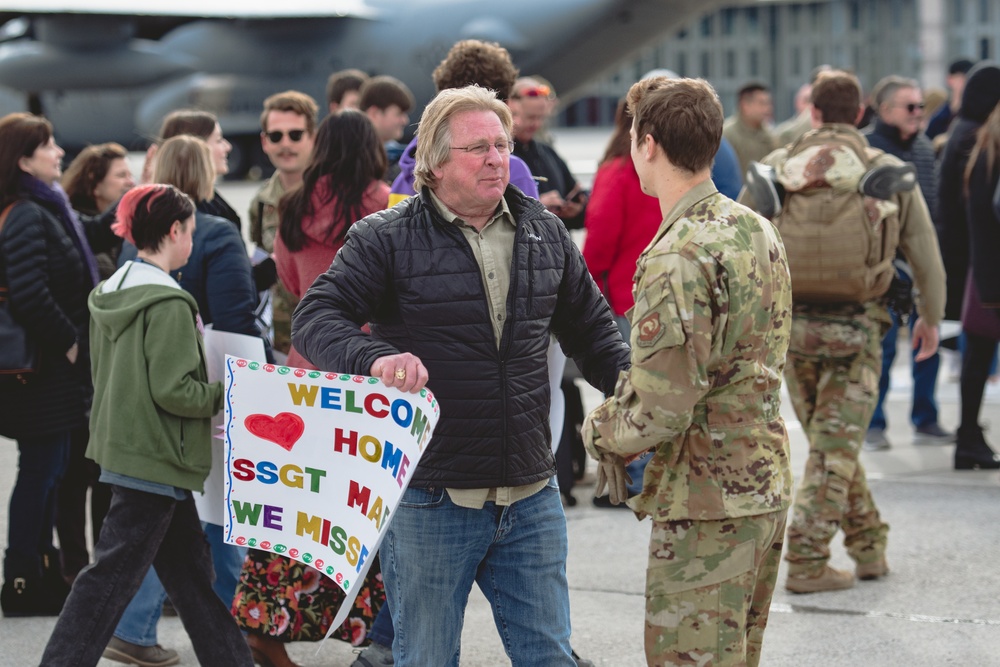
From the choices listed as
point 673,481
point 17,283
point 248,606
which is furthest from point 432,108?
point 17,283

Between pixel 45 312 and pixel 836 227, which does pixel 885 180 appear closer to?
pixel 836 227

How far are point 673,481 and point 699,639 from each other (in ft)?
1.18

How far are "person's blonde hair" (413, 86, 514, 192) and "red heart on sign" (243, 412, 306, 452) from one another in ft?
2.09

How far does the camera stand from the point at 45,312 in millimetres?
4758

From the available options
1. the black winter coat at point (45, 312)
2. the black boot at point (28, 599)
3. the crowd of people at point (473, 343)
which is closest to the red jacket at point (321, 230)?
the crowd of people at point (473, 343)

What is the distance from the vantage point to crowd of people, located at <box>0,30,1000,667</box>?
9.59ft

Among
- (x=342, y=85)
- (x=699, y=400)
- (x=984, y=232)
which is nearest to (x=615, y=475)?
(x=699, y=400)

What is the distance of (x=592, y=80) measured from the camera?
3081cm

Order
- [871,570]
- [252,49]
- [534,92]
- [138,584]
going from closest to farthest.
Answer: [138,584]
[871,570]
[534,92]
[252,49]

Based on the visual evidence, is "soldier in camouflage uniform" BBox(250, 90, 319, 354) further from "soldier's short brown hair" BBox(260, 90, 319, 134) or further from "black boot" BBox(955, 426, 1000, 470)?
"black boot" BBox(955, 426, 1000, 470)

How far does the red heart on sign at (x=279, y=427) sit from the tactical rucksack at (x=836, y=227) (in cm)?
240

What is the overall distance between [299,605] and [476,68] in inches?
74.7

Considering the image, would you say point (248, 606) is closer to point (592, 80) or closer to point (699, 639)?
point (699, 639)

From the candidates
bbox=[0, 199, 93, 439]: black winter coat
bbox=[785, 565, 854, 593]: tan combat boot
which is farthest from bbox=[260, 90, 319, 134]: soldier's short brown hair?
bbox=[785, 565, 854, 593]: tan combat boot
